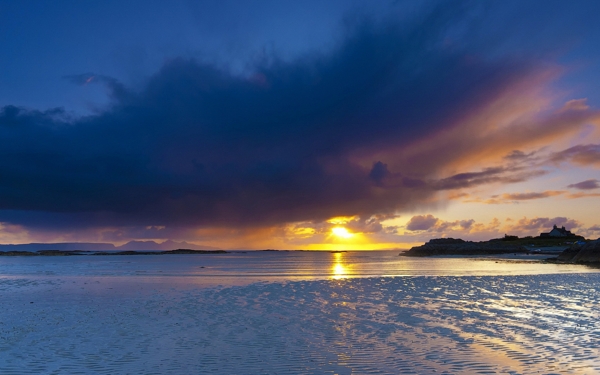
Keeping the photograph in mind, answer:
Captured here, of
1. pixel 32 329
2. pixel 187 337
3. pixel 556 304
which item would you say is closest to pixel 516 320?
pixel 556 304

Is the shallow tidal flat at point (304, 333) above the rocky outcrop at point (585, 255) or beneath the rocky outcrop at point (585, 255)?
beneath

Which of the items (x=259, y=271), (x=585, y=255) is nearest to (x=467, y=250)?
(x=585, y=255)

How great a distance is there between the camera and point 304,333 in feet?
54.4

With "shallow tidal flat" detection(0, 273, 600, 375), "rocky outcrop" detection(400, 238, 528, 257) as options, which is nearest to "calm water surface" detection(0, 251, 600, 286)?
"shallow tidal flat" detection(0, 273, 600, 375)

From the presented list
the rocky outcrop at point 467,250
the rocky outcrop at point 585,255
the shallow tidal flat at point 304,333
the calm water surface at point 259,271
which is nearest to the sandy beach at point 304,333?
the shallow tidal flat at point 304,333

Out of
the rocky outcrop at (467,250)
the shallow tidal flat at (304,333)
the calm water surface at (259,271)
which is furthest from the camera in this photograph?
the rocky outcrop at (467,250)

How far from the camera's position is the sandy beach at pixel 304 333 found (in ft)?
39.4

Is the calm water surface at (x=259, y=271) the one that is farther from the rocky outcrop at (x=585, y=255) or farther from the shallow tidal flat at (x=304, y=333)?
the shallow tidal flat at (x=304, y=333)

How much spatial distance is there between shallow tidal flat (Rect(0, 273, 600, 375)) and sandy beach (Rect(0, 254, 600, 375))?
0.17ft

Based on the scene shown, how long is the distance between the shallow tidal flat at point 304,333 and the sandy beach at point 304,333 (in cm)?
5

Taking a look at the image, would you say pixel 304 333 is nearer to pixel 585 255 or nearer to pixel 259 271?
pixel 259 271

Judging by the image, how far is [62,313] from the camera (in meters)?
22.0

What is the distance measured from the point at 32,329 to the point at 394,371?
15524mm

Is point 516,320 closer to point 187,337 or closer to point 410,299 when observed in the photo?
point 410,299
